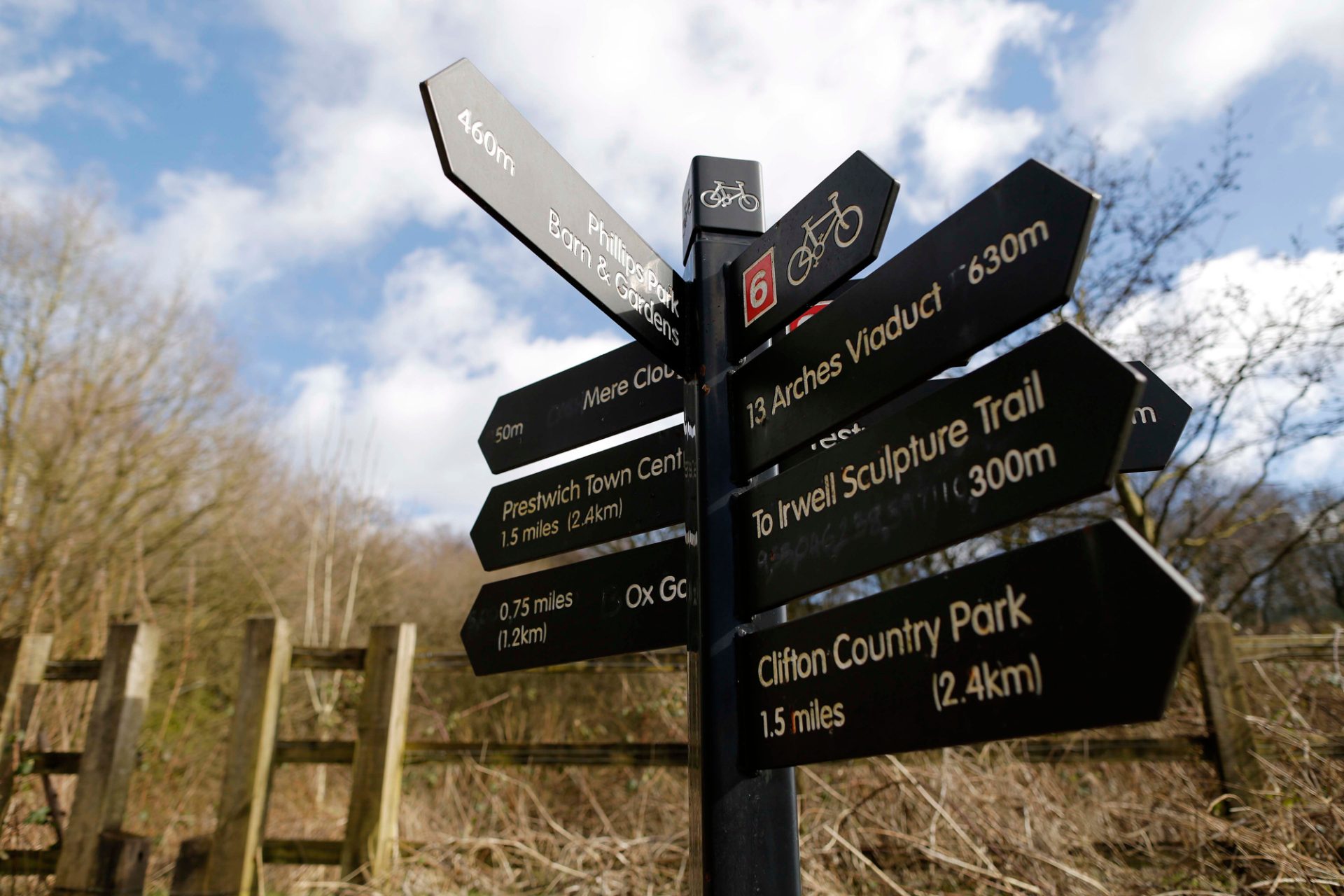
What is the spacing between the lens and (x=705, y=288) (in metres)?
1.90

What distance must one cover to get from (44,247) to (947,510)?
14699mm

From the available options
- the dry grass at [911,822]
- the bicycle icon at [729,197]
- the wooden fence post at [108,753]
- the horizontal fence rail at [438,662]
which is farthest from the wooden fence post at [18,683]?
the bicycle icon at [729,197]

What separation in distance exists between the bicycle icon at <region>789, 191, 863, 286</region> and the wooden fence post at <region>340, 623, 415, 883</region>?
352 cm

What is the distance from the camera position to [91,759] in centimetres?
432

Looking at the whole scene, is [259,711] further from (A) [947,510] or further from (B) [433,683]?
(B) [433,683]

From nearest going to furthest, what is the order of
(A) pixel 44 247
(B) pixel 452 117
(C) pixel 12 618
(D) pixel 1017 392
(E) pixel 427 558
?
1. (D) pixel 1017 392
2. (B) pixel 452 117
3. (C) pixel 12 618
4. (A) pixel 44 247
5. (E) pixel 427 558

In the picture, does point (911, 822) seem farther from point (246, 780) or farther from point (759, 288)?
point (246, 780)

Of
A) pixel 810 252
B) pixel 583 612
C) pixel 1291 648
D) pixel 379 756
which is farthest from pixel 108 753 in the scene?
pixel 1291 648

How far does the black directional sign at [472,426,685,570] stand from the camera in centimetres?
196

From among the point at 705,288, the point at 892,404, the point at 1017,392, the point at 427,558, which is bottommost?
the point at 1017,392

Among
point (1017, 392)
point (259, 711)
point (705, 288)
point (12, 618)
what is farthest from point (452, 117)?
point (12, 618)

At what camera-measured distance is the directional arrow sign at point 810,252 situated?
151cm

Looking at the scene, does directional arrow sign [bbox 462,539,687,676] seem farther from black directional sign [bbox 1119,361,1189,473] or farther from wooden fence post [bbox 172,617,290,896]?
wooden fence post [bbox 172,617,290,896]

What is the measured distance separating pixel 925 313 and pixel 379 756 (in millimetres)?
3908
